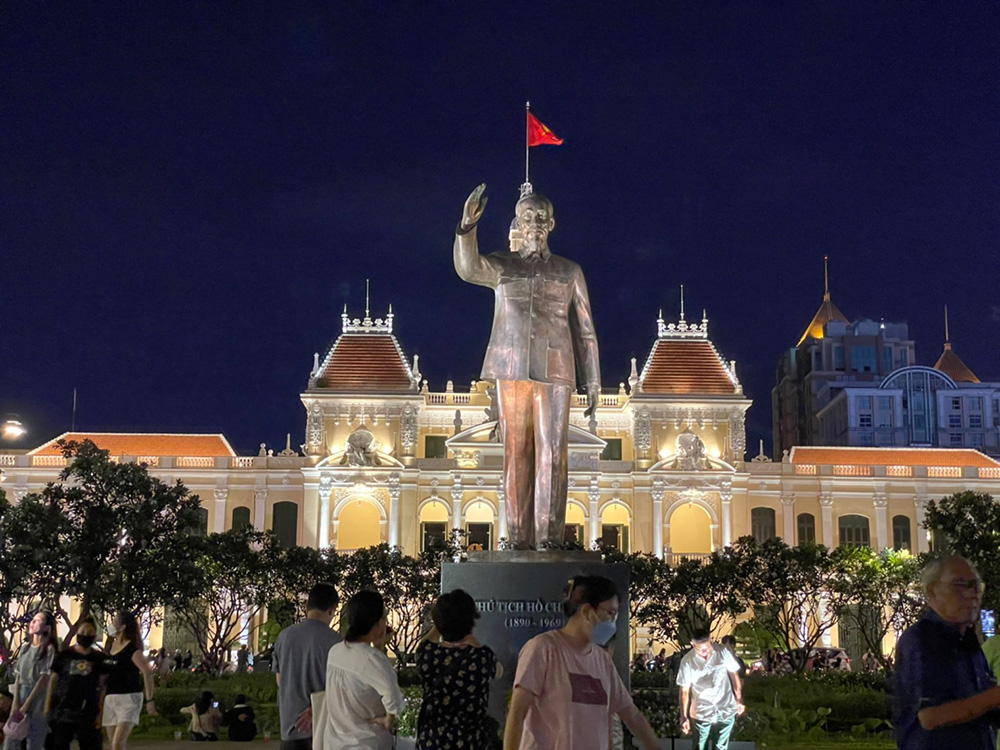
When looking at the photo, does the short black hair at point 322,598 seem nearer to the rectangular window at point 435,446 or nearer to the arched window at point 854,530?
the rectangular window at point 435,446

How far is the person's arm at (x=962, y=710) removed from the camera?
437 centimetres

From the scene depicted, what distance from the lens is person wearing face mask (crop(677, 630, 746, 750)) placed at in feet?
33.0

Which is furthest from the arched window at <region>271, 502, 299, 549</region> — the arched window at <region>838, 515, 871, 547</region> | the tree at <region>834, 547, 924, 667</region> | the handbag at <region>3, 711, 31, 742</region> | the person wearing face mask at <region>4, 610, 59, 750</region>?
the handbag at <region>3, 711, 31, 742</region>

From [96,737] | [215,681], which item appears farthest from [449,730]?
[215,681]

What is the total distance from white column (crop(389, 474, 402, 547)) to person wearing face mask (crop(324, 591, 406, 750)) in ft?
132

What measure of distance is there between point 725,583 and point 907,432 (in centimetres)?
4367

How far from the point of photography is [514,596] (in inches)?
336

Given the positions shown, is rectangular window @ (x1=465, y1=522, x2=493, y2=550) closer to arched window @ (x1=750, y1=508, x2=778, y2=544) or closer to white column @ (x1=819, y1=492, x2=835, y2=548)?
arched window @ (x1=750, y1=508, x2=778, y2=544)

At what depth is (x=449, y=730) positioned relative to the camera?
553cm

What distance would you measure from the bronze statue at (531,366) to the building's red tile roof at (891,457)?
42.2 meters

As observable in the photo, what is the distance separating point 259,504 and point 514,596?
133 feet

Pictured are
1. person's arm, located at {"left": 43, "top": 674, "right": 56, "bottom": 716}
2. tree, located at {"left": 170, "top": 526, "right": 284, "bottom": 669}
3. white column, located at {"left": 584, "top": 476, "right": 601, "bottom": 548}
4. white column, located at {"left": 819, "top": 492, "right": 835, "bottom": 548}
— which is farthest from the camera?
white column, located at {"left": 819, "top": 492, "right": 835, "bottom": 548}

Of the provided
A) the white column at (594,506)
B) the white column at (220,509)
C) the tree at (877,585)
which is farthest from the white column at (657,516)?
the white column at (220,509)

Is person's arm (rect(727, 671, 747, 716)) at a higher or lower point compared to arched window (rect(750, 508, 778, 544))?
lower
